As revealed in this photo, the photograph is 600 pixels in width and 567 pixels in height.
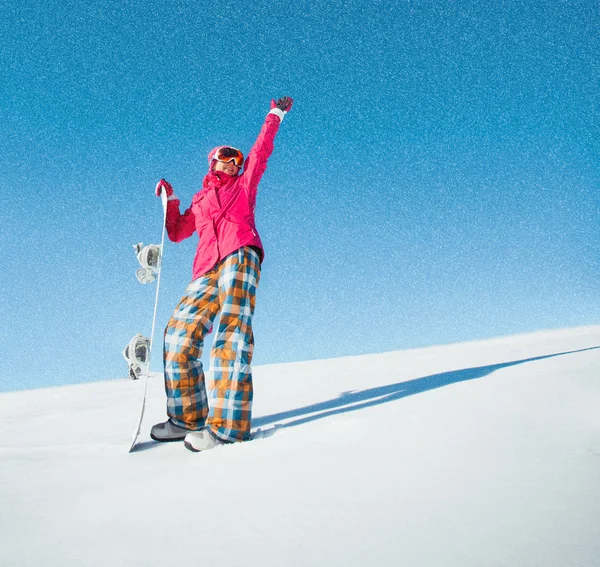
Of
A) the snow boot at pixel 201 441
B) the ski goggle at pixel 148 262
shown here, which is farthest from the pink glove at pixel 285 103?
the snow boot at pixel 201 441

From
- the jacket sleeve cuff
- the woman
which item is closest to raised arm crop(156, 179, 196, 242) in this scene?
the woman

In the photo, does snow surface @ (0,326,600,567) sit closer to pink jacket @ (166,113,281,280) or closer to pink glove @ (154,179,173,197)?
pink jacket @ (166,113,281,280)

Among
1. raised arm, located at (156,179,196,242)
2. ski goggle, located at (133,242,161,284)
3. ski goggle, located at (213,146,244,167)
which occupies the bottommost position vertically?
ski goggle, located at (133,242,161,284)

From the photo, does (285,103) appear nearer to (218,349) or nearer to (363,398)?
(218,349)

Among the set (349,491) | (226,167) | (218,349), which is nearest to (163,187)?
(226,167)

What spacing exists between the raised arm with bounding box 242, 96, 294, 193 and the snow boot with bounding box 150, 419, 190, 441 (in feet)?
5.74

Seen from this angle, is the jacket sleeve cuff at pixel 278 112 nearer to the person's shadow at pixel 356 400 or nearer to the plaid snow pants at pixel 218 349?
the plaid snow pants at pixel 218 349

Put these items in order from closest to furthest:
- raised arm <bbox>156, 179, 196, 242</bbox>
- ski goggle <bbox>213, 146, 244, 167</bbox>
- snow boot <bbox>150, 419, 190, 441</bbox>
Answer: snow boot <bbox>150, 419, 190, 441</bbox>
ski goggle <bbox>213, 146, 244, 167</bbox>
raised arm <bbox>156, 179, 196, 242</bbox>

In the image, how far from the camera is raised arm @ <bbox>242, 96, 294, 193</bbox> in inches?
129

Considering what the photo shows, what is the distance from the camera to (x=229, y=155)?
3.52m

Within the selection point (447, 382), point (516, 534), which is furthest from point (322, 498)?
point (447, 382)

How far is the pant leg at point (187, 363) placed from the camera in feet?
9.93

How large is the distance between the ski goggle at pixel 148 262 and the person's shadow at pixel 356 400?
130 centimetres

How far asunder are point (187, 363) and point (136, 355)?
1.58ft
